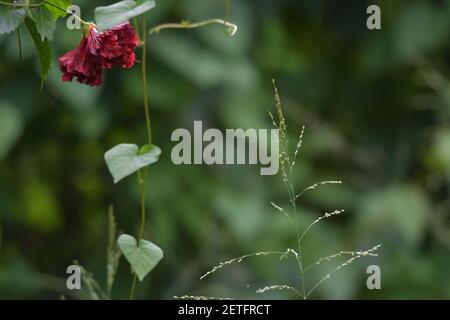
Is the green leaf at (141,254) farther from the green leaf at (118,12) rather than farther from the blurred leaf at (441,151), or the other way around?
the blurred leaf at (441,151)

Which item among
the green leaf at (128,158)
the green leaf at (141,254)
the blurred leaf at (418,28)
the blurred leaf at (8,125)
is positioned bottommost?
the green leaf at (141,254)

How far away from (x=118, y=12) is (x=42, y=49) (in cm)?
9

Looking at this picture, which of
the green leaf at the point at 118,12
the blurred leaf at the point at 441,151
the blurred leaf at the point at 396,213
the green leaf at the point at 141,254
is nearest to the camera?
the green leaf at the point at 118,12

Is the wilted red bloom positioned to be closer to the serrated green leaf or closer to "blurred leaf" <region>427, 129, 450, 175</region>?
the serrated green leaf

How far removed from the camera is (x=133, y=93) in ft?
7.66

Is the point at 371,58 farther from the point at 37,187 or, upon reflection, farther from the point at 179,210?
the point at 37,187

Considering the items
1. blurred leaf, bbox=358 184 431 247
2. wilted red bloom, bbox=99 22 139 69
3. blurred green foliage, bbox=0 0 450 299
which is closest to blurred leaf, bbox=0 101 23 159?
blurred green foliage, bbox=0 0 450 299

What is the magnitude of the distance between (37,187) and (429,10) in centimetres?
114

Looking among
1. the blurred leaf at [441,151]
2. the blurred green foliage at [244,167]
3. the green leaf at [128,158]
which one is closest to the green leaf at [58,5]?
the green leaf at [128,158]

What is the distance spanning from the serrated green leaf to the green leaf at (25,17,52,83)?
0.11 ft

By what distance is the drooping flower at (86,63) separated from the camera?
0.91 m

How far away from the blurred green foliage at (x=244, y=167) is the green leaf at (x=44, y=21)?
1.21 metres

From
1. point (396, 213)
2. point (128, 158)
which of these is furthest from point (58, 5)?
point (396, 213)

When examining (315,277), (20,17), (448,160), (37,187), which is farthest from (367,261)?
(20,17)
